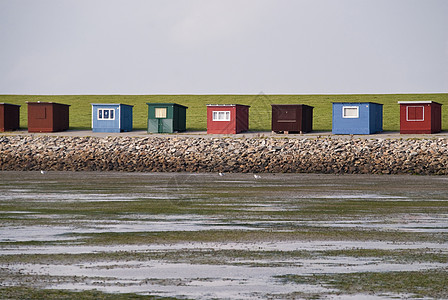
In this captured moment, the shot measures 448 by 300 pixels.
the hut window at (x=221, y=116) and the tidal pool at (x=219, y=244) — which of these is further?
the hut window at (x=221, y=116)

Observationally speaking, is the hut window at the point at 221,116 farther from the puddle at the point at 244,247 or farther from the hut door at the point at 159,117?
the puddle at the point at 244,247

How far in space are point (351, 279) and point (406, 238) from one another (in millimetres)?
4618

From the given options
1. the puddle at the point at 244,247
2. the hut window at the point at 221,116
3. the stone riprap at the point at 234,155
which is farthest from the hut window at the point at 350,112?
the puddle at the point at 244,247

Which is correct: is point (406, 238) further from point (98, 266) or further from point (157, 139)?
point (157, 139)

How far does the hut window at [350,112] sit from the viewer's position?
67.1 m

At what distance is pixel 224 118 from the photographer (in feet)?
232

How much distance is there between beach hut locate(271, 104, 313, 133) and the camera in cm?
6812

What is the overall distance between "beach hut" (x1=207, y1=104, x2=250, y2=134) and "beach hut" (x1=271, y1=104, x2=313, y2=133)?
363cm

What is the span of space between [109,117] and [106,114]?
0.47 m

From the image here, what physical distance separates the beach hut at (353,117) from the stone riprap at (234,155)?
33.8 feet

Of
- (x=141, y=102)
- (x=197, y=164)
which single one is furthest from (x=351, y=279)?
(x=141, y=102)

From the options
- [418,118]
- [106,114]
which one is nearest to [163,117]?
[106,114]

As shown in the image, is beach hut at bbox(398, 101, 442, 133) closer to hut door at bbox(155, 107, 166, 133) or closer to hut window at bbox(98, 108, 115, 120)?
hut door at bbox(155, 107, 166, 133)

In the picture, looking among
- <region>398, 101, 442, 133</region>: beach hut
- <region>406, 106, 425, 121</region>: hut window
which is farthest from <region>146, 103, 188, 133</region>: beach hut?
<region>406, 106, 425, 121</region>: hut window
